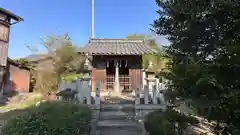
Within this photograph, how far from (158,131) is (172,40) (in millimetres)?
2491

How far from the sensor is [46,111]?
605 centimetres

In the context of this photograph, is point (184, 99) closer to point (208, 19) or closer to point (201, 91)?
point (201, 91)

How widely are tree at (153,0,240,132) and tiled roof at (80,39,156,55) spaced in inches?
438

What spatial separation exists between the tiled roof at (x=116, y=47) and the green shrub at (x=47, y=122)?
1113 centimetres

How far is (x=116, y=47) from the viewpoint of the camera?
1953cm

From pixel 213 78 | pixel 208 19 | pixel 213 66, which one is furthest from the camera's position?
pixel 208 19

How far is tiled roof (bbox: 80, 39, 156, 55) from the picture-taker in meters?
17.4

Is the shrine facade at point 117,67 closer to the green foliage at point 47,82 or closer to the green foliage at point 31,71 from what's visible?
the green foliage at point 47,82

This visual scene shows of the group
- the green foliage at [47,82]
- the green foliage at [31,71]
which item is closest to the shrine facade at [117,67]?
the green foliage at [47,82]

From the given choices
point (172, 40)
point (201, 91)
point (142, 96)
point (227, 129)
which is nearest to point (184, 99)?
point (201, 91)

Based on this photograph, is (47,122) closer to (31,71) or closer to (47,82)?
(47,82)

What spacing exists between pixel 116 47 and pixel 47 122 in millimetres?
14047

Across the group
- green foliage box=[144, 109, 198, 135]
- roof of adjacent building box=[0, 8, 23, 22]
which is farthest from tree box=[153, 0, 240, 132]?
roof of adjacent building box=[0, 8, 23, 22]

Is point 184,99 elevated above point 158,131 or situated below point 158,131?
above
